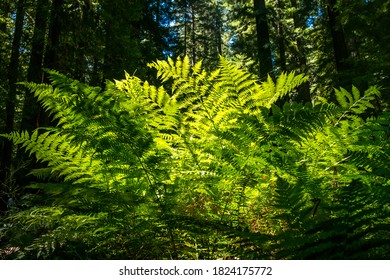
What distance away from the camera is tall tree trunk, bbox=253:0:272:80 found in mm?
8969

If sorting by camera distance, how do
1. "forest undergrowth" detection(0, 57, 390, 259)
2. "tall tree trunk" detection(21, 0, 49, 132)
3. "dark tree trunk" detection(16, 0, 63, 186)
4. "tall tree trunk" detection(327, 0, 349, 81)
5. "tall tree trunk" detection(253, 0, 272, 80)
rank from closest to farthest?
"forest undergrowth" detection(0, 57, 390, 259) → "dark tree trunk" detection(16, 0, 63, 186) → "tall tree trunk" detection(21, 0, 49, 132) → "tall tree trunk" detection(327, 0, 349, 81) → "tall tree trunk" detection(253, 0, 272, 80)

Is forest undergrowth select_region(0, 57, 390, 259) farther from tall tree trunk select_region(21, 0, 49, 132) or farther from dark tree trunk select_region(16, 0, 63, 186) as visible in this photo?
tall tree trunk select_region(21, 0, 49, 132)

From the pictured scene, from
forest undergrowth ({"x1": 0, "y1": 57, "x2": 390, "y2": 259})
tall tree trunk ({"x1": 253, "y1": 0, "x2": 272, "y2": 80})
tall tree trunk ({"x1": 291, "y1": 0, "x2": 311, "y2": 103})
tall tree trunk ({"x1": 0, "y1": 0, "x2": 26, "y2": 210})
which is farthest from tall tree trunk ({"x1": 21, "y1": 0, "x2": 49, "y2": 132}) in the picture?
tall tree trunk ({"x1": 291, "y1": 0, "x2": 311, "y2": 103})

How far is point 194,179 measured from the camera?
5.38ft

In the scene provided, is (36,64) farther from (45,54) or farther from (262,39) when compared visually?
(262,39)

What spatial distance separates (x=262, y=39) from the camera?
380 inches

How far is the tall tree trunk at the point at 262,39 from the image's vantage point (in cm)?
897

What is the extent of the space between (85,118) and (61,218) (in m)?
0.50

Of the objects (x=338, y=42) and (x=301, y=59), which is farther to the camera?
(x=301, y=59)

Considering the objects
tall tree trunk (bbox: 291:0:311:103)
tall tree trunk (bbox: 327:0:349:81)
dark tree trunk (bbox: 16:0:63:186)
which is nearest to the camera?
dark tree trunk (bbox: 16:0:63:186)

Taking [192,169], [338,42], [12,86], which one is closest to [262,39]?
[338,42]

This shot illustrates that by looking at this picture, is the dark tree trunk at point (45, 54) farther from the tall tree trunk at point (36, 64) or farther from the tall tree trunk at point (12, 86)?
the tall tree trunk at point (12, 86)
